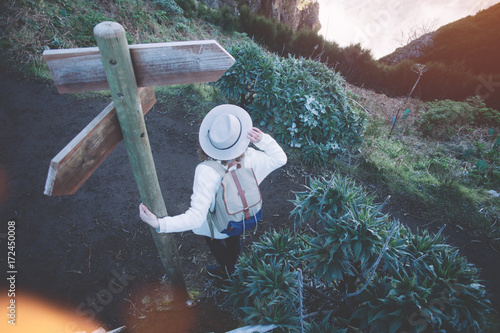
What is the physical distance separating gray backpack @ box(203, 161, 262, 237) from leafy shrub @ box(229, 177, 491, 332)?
35 centimetres

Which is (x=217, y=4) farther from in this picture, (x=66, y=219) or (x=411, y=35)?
(x=66, y=219)

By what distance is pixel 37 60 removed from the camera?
5.91 metres

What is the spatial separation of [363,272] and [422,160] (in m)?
5.06

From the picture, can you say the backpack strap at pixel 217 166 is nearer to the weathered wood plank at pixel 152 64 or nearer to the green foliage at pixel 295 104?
A: the weathered wood plank at pixel 152 64

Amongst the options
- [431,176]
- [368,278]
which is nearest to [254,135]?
[368,278]

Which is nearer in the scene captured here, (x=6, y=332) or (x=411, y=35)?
(x=6, y=332)

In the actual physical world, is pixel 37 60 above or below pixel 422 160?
above

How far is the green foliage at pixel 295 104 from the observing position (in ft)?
16.1

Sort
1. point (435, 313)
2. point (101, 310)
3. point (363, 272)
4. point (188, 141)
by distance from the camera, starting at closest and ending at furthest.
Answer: point (435, 313), point (363, 272), point (101, 310), point (188, 141)

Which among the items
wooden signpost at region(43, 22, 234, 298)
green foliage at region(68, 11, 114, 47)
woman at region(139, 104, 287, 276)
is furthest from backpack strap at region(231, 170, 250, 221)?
green foliage at region(68, 11, 114, 47)

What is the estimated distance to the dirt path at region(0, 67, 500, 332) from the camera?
276 cm

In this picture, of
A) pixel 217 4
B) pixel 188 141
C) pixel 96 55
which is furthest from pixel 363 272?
pixel 217 4

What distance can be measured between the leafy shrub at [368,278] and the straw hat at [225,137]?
0.73 meters

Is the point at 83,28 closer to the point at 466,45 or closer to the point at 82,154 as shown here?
the point at 82,154
